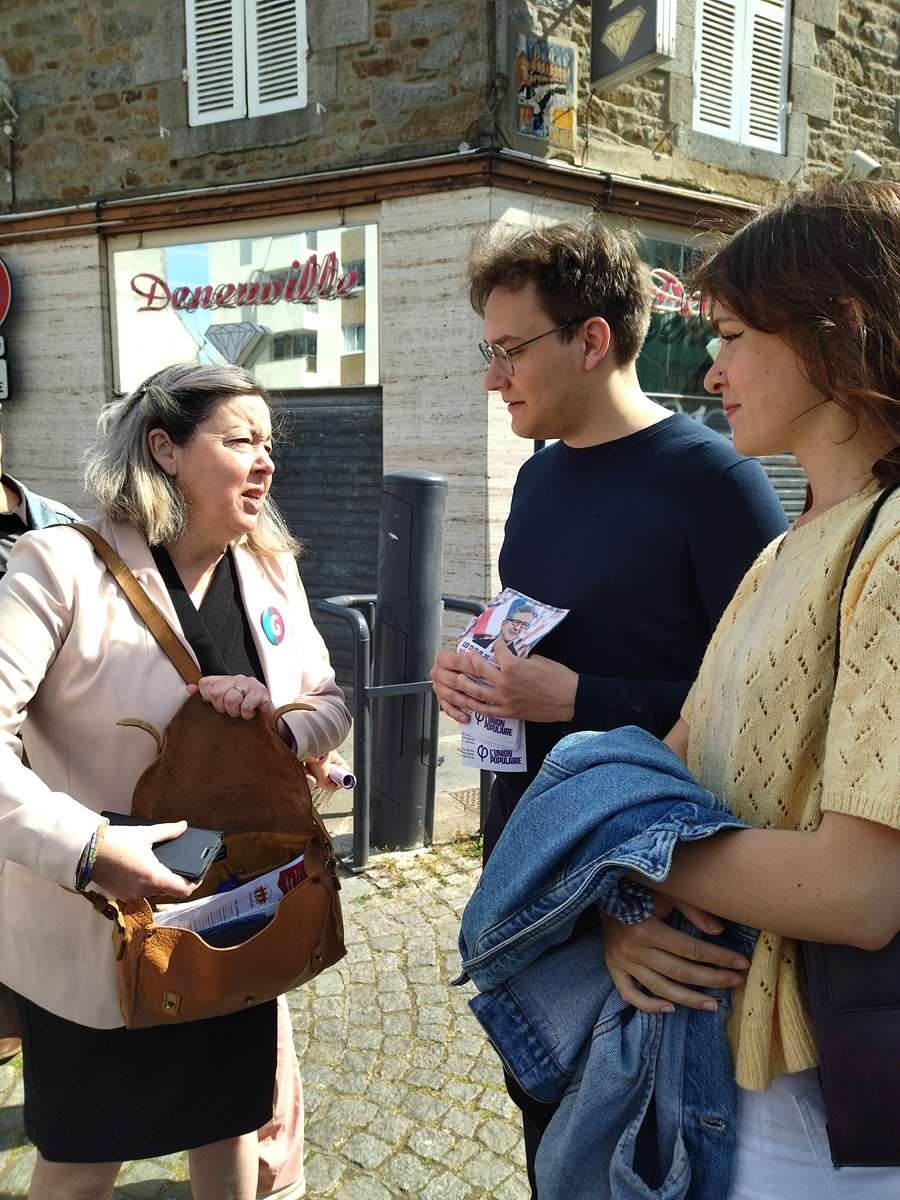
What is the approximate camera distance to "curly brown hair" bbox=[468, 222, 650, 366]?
84.0 inches

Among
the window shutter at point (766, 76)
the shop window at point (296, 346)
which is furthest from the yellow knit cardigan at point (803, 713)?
the window shutter at point (766, 76)

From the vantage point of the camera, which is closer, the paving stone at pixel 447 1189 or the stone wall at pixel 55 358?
the paving stone at pixel 447 1189

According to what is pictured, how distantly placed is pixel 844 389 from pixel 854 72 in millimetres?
10680

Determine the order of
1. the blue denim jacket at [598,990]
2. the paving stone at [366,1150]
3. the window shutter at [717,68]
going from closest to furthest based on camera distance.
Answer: the blue denim jacket at [598,990] → the paving stone at [366,1150] → the window shutter at [717,68]

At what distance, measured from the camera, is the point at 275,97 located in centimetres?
866

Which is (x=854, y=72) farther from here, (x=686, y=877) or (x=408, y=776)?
(x=686, y=877)

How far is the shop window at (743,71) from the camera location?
29.7ft

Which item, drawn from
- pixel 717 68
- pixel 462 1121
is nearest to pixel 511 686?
pixel 462 1121

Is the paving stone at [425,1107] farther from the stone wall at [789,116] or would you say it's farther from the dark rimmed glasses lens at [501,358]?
the stone wall at [789,116]

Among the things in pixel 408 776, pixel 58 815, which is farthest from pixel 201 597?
pixel 408 776

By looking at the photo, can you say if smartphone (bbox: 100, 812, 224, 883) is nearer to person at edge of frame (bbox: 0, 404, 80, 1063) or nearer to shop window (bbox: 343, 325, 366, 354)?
person at edge of frame (bbox: 0, 404, 80, 1063)

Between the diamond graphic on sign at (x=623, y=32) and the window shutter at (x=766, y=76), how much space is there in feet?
6.33

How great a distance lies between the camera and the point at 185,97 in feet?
29.6

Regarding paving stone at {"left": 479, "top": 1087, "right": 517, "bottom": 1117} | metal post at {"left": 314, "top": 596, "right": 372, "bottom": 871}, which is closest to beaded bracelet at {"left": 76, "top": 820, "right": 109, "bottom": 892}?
paving stone at {"left": 479, "top": 1087, "right": 517, "bottom": 1117}
